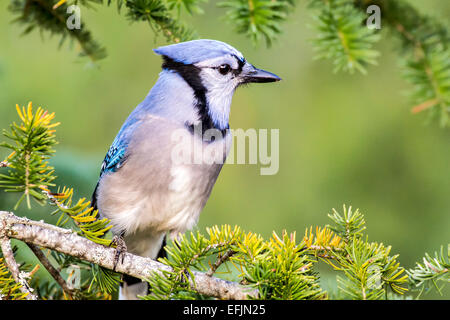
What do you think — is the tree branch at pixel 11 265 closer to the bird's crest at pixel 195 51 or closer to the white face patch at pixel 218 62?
the bird's crest at pixel 195 51

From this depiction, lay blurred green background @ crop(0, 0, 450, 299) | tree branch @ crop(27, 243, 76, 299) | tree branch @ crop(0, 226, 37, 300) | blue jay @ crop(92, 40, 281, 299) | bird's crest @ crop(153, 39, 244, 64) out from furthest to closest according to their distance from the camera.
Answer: blurred green background @ crop(0, 0, 450, 299), blue jay @ crop(92, 40, 281, 299), bird's crest @ crop(153, 39, 244, 64), tree branch @ crop(27, 243, 76, 299), tree branch @ crop(0, 226, 37, 300)

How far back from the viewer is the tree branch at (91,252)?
1289 millimetres

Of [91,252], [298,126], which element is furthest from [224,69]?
A: [298,126]

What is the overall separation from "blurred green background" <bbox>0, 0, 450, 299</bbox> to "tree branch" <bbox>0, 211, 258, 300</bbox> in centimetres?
174

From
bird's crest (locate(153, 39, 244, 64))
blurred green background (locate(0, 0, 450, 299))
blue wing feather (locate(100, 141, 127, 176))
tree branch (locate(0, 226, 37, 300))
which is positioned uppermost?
blurred green background (locate(0, 0, 450, 299))

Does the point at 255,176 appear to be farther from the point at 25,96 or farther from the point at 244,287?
the point at 244,287

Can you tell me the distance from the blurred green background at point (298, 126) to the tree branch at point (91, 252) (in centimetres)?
174

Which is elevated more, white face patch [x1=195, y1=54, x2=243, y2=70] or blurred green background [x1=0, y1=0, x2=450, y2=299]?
blurred green background [x1=0, y1=0, x2=450, y2=299]

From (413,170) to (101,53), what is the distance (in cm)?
229

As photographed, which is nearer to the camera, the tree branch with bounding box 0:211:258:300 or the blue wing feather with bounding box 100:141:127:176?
the tree branch with bounding box 0:211:258:300

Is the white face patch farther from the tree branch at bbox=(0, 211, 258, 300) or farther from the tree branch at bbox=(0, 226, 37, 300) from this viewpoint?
the tree branch at bbox=(0, 226, 37, 300)

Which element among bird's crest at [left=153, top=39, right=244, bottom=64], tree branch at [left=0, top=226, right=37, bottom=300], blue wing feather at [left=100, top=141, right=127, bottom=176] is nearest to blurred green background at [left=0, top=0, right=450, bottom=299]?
blue wing feather at [left=100, top=141, right=127, bottom=176]

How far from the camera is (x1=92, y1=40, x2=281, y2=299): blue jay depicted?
187 centimetres

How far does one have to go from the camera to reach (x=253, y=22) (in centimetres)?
155
